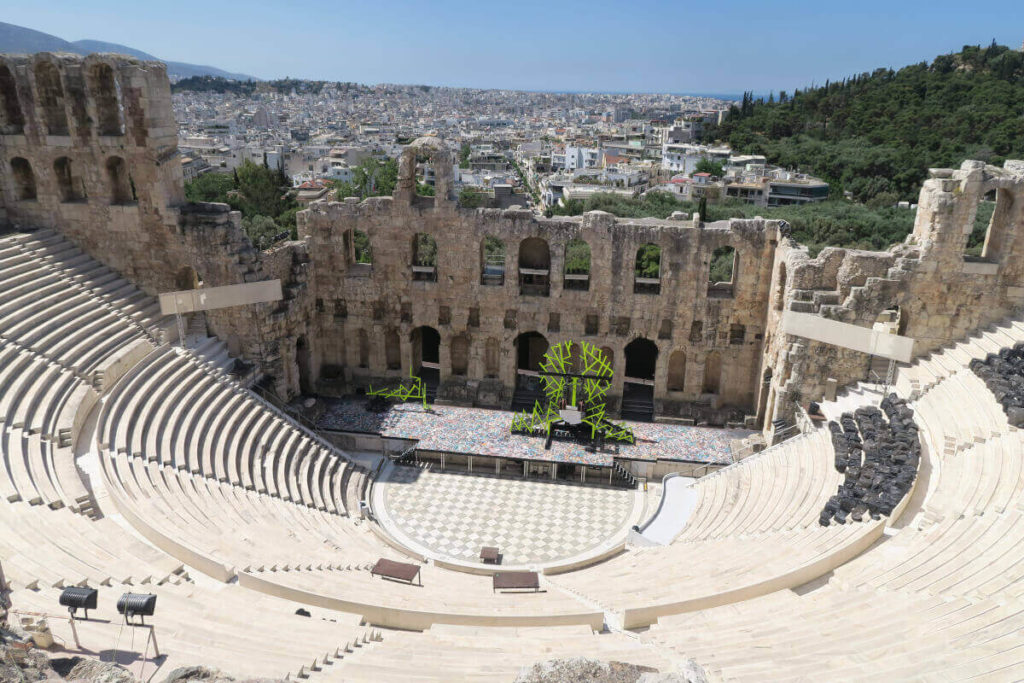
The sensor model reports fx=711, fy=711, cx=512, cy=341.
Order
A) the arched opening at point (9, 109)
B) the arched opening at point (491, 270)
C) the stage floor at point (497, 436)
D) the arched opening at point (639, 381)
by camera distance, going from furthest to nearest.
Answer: the arched opening at point (639, 381) → the arched opening at point (491, 270) → the stage floor at point (497, 436) → the arched opening at point (9, 109)

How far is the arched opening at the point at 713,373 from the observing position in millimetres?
26562

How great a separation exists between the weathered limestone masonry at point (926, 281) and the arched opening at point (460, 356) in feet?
38.6

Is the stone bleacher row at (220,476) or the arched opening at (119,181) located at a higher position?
the arched opening at (119,181)

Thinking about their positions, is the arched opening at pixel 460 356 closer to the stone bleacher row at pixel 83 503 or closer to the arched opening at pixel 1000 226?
the stone bleacher row at pixel 83 503

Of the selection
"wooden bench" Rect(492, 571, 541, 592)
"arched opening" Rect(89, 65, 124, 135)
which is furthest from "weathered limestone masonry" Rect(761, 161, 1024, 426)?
"arched opening" Rect(89, 65, 124, 135)

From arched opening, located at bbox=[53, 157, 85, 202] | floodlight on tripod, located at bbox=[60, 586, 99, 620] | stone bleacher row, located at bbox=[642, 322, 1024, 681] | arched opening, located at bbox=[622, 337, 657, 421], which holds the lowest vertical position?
arched opening, located at bbox=[622, 337, 657, 421]

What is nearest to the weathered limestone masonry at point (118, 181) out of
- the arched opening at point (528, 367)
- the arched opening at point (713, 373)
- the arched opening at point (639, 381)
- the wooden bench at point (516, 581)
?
the arched opening at point (528, 367)

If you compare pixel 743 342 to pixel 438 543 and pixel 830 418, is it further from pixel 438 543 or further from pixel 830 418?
pixel 438 543

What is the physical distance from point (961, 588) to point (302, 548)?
42.6 ft

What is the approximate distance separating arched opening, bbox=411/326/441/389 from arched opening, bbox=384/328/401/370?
68 cm

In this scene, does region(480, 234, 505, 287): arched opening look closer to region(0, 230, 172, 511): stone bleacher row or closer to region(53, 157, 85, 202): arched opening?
region(0, 230, 172, 511): stone bleacher row

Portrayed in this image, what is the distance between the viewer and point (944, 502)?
15891 millimetres

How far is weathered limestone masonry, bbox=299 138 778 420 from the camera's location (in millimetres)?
25094

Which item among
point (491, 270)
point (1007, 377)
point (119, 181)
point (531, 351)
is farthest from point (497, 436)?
point (119, 181)
